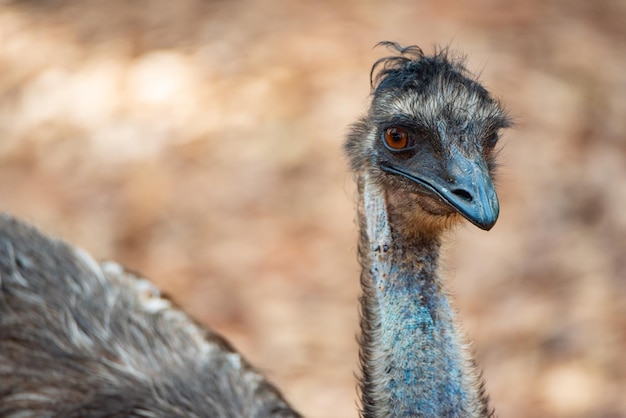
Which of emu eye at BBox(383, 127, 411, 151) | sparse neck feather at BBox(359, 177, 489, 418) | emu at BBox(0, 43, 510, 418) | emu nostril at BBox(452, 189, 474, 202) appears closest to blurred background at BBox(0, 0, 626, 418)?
emu at BBox(0, 43, 510, 418)

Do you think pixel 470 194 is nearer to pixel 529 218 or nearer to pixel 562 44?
pixel 529 218

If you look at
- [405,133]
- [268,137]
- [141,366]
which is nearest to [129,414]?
[141,366]

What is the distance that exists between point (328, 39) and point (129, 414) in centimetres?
353

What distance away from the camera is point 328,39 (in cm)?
595

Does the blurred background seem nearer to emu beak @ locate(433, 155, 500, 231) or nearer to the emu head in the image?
the emu head

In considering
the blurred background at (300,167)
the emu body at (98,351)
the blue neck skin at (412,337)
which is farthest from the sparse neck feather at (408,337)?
the blurred background at (300,167)

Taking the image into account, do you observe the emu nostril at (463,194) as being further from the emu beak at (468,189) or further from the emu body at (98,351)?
the emu body at (98,351)

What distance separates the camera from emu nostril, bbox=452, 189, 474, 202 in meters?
2.24

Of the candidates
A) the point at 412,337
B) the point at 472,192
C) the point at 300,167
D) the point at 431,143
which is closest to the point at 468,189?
the point at 472,192

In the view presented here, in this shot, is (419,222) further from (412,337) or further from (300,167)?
(300,167)

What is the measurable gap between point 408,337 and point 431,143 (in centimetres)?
48

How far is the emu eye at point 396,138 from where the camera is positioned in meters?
2.42

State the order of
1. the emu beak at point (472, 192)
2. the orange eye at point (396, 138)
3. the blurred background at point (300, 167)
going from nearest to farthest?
the emu beak at point (472, 192)
the orange eye at point (396, 138)
the blurred background at point (300, 167)

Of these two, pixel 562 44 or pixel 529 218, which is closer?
pixel 529 218
